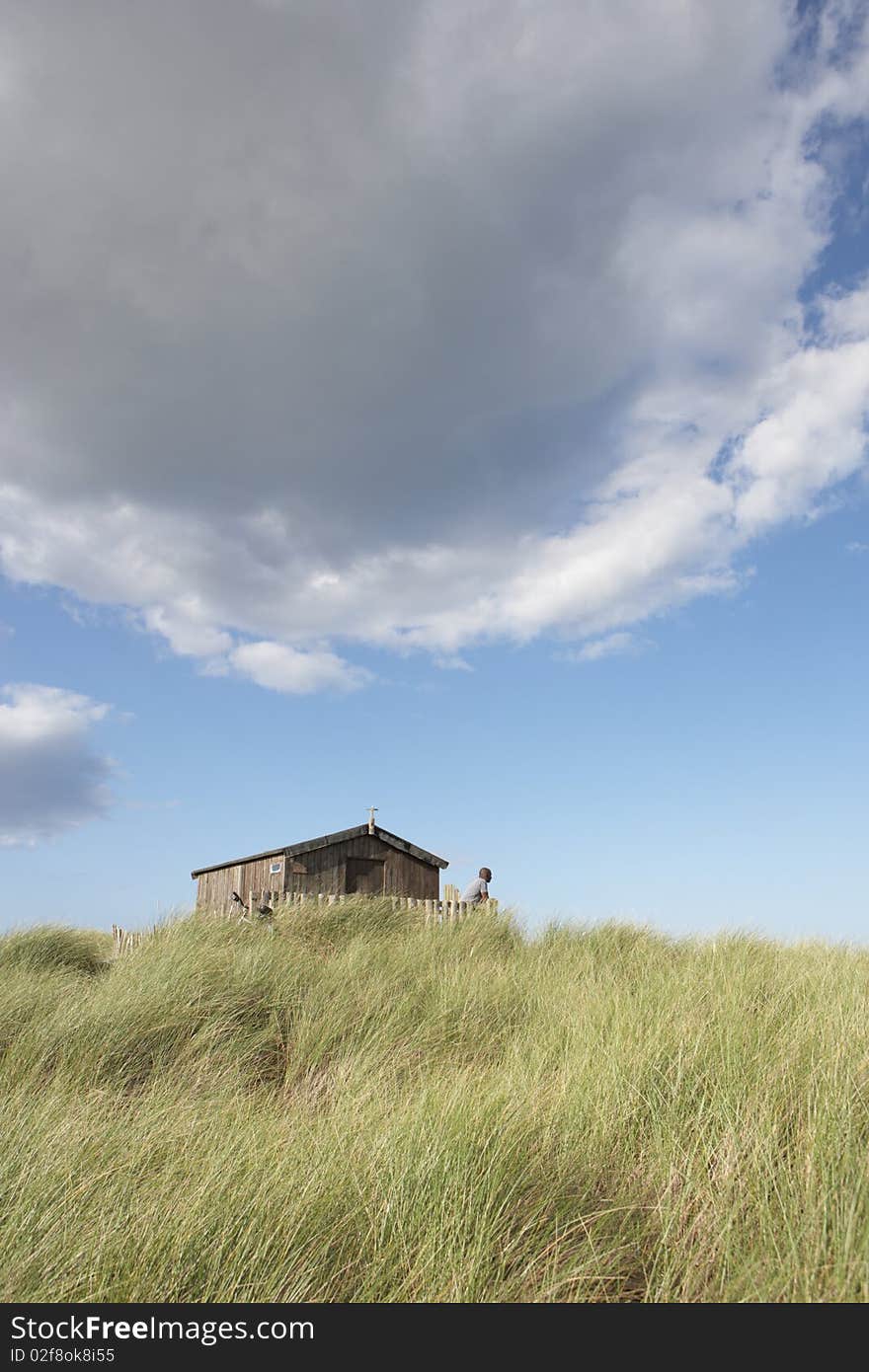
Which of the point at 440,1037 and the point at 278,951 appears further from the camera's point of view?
the point at 278,951

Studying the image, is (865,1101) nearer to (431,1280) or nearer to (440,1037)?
(431,1280)

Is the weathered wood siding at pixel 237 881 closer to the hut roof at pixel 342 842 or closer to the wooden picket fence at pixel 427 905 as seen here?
the hut roof at pixel 342 842

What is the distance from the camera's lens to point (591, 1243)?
277 cm

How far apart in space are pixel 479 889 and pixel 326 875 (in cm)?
825

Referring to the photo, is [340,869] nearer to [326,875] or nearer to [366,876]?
[326,875]

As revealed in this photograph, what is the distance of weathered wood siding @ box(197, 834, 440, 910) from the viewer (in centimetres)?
2108

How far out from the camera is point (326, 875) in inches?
846

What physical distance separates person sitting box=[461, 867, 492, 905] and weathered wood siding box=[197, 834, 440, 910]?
21.9 ft

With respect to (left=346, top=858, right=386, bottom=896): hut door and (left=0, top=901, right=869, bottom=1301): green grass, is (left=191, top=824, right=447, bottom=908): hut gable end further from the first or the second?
(left=0, top=901, right=869, bottom=1301): green grass

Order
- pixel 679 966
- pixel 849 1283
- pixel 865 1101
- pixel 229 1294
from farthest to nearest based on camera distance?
pixel 679 966 → pixel 865 1101 → pixel 229 1294 → pixel 849 1283

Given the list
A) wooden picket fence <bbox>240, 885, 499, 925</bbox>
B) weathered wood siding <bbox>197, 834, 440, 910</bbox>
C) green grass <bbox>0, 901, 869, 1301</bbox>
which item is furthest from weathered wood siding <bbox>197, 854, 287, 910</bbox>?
green grass <bbox>0, 901, 869, 1301</bbox>

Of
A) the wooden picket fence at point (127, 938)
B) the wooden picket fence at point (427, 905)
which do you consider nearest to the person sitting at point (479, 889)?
the wooden picket fence at point (427, 905)

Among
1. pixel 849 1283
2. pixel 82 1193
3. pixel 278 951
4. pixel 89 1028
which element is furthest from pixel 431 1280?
pixel 278 951
